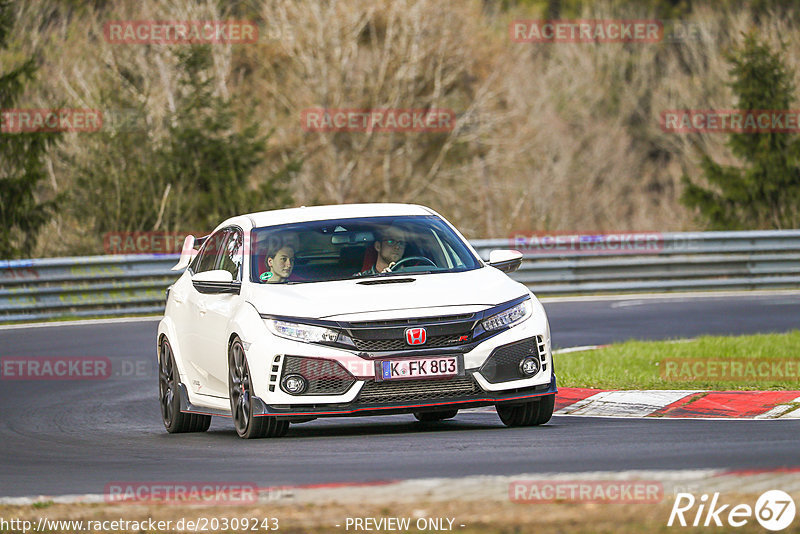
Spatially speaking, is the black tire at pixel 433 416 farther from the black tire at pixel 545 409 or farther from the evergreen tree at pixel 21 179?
the evergreen tree at pixel 21 179

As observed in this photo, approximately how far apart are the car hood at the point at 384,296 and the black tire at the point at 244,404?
401 mm

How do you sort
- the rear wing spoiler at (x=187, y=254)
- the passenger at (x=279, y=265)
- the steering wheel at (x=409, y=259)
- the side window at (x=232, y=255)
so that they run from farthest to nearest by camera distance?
the rear wing spoiler at (x=187, y=254) → the side window at (x=232, y=255) → the steering wheel at (x=409, y=259) → the passenger at (x=279, y=265)

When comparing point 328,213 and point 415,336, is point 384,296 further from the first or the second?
point 328,213

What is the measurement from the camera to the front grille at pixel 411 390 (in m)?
9.64

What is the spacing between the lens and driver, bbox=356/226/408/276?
10.7 meters

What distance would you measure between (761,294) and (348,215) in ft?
52.6

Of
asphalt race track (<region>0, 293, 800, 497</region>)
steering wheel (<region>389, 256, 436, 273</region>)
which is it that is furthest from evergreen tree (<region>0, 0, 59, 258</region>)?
steering wheel (<region>389, 256, 436, 273</region>)

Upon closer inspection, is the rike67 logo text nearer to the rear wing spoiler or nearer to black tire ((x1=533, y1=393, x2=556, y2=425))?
black tire ((x1=533, y1=393, x2=556, y2=425))

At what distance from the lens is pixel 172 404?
11.8m

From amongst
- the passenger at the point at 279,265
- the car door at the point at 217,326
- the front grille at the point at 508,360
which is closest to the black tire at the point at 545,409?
the front grille at the point at 508,360

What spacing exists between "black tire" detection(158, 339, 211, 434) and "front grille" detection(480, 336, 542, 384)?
2.89 m

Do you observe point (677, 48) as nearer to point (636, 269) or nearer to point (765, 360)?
point (636, 269)

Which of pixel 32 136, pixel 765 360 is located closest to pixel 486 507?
pixel 765 360

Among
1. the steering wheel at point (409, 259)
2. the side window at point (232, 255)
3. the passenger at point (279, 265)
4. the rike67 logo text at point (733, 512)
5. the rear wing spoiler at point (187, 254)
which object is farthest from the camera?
the rear wing spoiler at point (187, 254)
